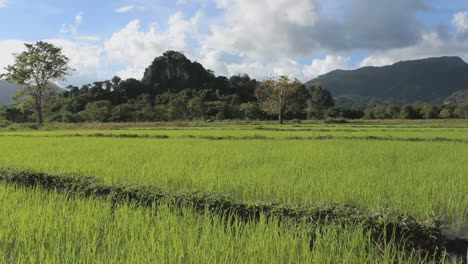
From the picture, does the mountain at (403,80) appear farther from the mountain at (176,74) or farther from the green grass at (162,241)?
the green grass at (162,241)

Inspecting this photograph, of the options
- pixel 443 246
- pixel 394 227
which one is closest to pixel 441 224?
pixel 443 246

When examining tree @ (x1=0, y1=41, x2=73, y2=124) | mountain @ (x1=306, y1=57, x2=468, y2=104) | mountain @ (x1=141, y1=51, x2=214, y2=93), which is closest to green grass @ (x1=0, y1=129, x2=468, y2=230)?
tree @ (x1=0, y1=41, x2=73, y2=124)

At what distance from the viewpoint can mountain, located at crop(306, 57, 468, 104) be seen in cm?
14412

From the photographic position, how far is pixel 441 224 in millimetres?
3238

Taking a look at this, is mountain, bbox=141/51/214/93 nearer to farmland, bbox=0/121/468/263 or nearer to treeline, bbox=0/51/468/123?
treeline, bbox=0/51/468/123

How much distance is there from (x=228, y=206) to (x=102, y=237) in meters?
1.25

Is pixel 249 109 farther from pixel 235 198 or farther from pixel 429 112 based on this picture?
pixel 235 198

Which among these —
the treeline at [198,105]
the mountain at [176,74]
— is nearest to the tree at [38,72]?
the treeline at [198,105]

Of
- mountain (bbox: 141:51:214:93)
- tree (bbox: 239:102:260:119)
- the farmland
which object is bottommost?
the farmland

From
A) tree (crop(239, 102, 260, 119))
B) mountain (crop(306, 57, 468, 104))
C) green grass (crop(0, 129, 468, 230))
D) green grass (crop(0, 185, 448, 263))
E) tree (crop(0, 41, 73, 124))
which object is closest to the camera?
green grass (crop(0, 185, 448, 263))

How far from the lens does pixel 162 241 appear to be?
8.79 ft

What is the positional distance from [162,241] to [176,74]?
2415 inches

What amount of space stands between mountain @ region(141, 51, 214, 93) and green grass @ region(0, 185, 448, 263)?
56873 millimetres

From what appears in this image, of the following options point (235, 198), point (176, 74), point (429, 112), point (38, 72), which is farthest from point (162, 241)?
point (176, 74)
